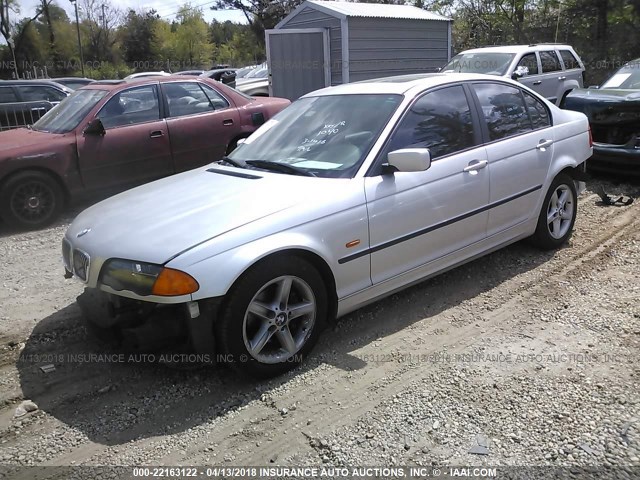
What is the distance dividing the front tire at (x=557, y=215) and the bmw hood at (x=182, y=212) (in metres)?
2.42

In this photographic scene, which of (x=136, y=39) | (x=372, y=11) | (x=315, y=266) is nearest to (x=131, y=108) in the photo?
(x=315, y=266)

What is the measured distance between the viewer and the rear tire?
21.1 feet

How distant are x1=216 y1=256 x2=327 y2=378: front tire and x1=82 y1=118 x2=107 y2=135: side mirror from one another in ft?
14.9

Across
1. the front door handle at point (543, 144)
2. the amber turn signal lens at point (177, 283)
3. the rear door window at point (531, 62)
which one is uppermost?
the rear door window at point (531, 62)

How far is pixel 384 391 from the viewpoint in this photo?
124 inches

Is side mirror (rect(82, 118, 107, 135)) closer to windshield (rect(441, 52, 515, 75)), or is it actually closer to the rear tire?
the rear tire

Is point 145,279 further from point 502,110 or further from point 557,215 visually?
point 557,215

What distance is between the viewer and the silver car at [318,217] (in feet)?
9.89

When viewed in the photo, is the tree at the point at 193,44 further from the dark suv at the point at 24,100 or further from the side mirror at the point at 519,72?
the side mirror at the point at 519,72

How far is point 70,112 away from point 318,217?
204 inches

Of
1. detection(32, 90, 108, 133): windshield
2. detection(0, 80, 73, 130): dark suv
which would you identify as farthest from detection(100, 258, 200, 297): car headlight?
detection(0, 80, 73, 130): dark suv

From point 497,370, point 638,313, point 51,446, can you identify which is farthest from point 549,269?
point 51,446

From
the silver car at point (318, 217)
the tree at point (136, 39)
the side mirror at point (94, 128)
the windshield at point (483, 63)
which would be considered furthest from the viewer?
the tree at point (136, 39)

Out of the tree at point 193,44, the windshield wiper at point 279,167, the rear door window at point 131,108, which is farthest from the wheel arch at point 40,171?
the tree at point 193,44
